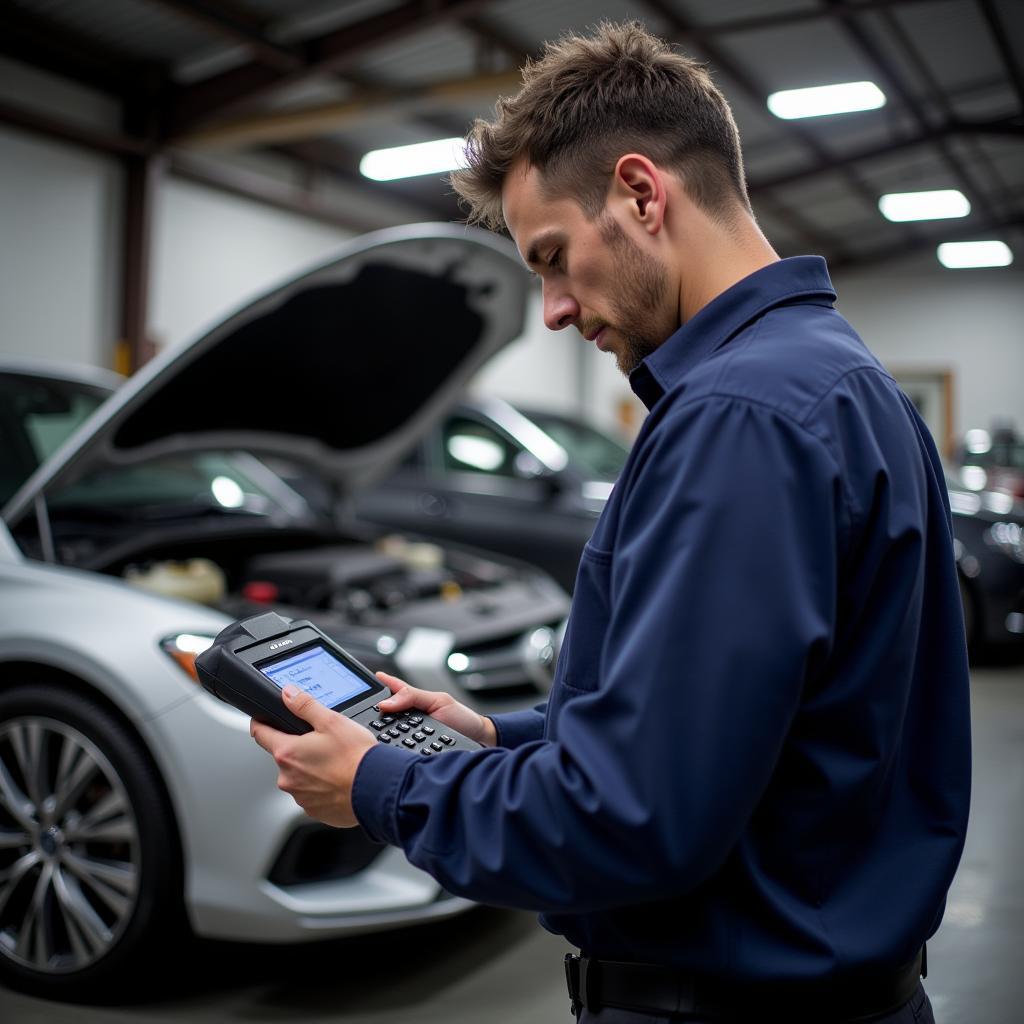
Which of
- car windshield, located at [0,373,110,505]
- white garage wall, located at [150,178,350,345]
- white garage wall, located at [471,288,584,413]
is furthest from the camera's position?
white garage wall, located at [471,288,584,413]

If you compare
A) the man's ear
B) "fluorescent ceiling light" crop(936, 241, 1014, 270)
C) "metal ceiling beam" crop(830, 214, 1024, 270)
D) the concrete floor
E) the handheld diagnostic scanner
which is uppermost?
"metal ceiling beam" crop(830, 214, 1024, 270)

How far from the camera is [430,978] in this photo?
8.64 ft

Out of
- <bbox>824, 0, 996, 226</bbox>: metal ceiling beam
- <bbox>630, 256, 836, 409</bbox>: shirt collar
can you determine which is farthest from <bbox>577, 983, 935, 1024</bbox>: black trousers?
<bbox>824, 0, 996, 226</bbox>: metal ceiling beam

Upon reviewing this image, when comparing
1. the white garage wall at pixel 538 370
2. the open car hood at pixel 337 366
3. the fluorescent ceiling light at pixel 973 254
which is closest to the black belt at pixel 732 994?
the open car hood at pixel 337 366

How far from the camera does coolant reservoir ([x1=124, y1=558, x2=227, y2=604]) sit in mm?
3088

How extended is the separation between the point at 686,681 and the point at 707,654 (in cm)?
3

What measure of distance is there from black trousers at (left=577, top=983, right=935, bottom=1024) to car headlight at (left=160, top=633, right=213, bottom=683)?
4.90 ft

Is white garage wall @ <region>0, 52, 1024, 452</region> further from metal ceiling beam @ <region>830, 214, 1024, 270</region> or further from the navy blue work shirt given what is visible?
metal ceiling beam @ <region>830, 214, 1024, 270</region>

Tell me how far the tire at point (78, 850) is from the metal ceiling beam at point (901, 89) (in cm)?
766

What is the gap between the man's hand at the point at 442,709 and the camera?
122 centimetres

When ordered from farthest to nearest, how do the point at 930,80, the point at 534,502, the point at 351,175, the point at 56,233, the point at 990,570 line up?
the point at 351,175 → the point at 930,80 → the point at 56,233 → the point at 990,570 → the point at 534,502

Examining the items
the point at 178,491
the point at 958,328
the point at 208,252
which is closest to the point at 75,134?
the point at 208,252

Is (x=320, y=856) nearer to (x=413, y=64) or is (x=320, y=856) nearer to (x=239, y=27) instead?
(x=239, y=27)

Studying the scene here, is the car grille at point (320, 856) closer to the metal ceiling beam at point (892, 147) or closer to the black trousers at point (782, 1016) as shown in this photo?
the black trousers at point (782, 1016)
